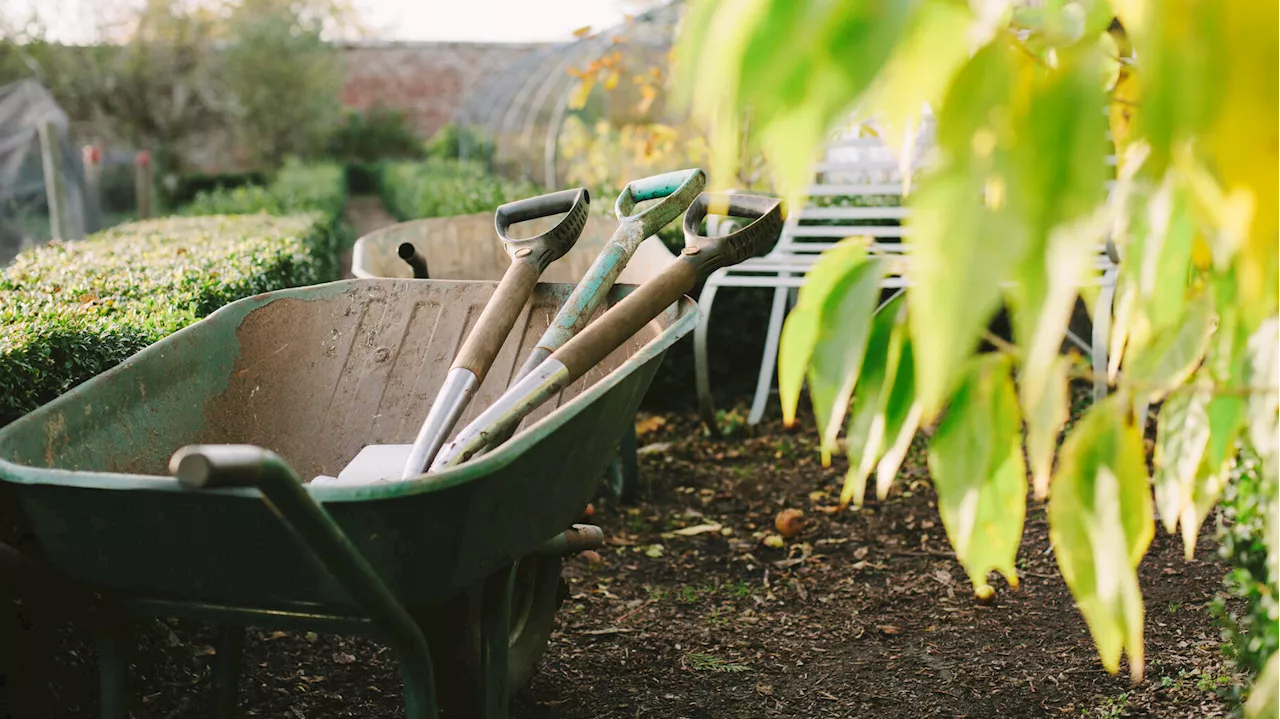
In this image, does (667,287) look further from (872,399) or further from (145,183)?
(145,183)

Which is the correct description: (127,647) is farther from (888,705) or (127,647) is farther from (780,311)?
(780,311)

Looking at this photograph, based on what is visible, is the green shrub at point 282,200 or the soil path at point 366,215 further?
the soil path at point 366,215

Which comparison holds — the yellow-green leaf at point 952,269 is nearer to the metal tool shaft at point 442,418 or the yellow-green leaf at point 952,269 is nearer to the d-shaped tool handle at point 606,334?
the d-shaped tool handle at point 606,334

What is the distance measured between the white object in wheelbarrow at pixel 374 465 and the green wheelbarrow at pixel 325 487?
0.08 m

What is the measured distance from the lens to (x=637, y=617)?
9.11ft

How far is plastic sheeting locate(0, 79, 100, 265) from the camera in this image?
8750 mm

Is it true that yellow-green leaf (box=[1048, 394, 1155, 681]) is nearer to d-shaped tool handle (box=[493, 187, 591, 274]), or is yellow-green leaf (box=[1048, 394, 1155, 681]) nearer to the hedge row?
d-shaped tool handle (box=[493, 187, 591, 274])

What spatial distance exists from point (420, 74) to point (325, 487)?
83.0 feet

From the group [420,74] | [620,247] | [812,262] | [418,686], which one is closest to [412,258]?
[620,247]

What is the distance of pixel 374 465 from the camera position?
6.43ft

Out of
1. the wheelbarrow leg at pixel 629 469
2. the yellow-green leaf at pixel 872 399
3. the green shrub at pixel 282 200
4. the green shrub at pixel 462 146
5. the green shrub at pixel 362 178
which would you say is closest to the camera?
the yellow-green leaf at pixel 872 399

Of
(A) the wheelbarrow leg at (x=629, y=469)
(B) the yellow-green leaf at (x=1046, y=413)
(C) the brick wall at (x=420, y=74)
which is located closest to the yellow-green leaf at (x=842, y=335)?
(B) the yellow-green leaf at (x=1046, y=413)

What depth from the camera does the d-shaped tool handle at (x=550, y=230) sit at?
2154 millimetres

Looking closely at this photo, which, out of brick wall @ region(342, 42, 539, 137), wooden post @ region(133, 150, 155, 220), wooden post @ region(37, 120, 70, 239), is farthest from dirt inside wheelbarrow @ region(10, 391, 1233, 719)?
brick wall @ region(342, 42, 539, 137)
